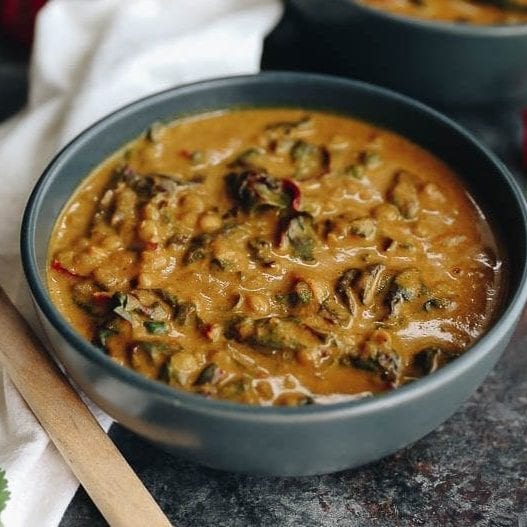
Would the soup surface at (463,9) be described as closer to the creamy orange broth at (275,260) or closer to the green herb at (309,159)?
the creamy orange broth at (275,260)

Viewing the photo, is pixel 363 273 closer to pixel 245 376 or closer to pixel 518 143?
pixel 245 376

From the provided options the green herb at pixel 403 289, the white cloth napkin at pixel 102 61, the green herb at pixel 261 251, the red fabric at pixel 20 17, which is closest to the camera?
the green herb at pixel 403 289

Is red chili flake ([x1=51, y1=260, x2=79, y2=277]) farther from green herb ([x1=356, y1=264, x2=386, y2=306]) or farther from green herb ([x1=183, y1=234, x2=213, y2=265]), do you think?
green herb ([x1=356, y1=264, x2=386, y2=306])

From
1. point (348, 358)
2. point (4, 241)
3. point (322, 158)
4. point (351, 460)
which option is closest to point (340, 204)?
point (322, 158)

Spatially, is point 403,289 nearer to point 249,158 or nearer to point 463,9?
point 249,158

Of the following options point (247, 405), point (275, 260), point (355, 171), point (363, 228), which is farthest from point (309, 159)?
point (247, 405)

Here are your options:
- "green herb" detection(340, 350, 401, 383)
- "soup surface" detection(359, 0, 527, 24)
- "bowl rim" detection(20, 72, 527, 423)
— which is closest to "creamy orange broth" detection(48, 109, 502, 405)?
"green herb" detection(340, 350, 401, 383)

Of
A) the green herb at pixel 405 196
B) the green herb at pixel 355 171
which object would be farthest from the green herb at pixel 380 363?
the green herb at pixel 355 171
